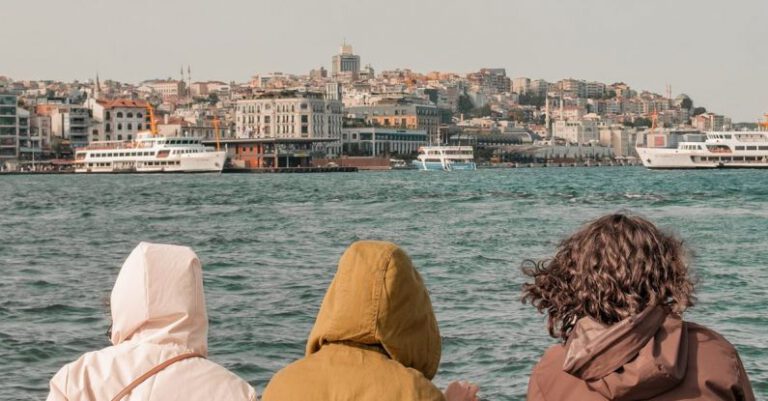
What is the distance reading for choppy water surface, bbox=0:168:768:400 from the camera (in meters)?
10.1

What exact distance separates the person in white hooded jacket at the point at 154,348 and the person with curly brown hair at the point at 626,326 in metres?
0.63

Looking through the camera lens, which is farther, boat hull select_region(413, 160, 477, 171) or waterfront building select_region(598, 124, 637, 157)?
waterfront building select_region(598, 124, 637, 157)

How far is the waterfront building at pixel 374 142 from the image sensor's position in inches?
5325

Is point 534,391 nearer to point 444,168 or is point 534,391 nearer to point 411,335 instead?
point 411,335

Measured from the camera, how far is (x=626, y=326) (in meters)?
2.25

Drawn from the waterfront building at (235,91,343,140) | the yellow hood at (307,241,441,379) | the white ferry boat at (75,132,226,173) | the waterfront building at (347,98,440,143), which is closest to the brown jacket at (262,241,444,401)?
Answer: the yellow hood at (307,241,441,379)

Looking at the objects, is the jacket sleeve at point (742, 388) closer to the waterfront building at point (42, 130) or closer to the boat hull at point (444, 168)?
the boat hull at point (444, 168)

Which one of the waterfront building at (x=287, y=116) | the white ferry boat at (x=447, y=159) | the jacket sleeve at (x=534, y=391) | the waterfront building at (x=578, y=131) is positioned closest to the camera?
the jacket sleeve at (x=534, y=391)

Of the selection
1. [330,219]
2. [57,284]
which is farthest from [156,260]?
[330,219]

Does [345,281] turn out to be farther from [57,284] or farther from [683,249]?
[57,284]

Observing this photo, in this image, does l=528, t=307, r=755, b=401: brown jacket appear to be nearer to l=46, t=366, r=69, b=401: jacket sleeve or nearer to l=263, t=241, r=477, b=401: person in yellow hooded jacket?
l=263, t=241, r=477, b=401: person in yellow hooded jacket

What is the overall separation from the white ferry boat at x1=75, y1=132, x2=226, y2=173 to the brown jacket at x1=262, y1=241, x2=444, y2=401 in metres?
89.8

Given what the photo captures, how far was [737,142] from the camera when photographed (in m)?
83.9

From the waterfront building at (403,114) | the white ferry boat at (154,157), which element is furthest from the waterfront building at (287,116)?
the white ferry boat at (154,157)
